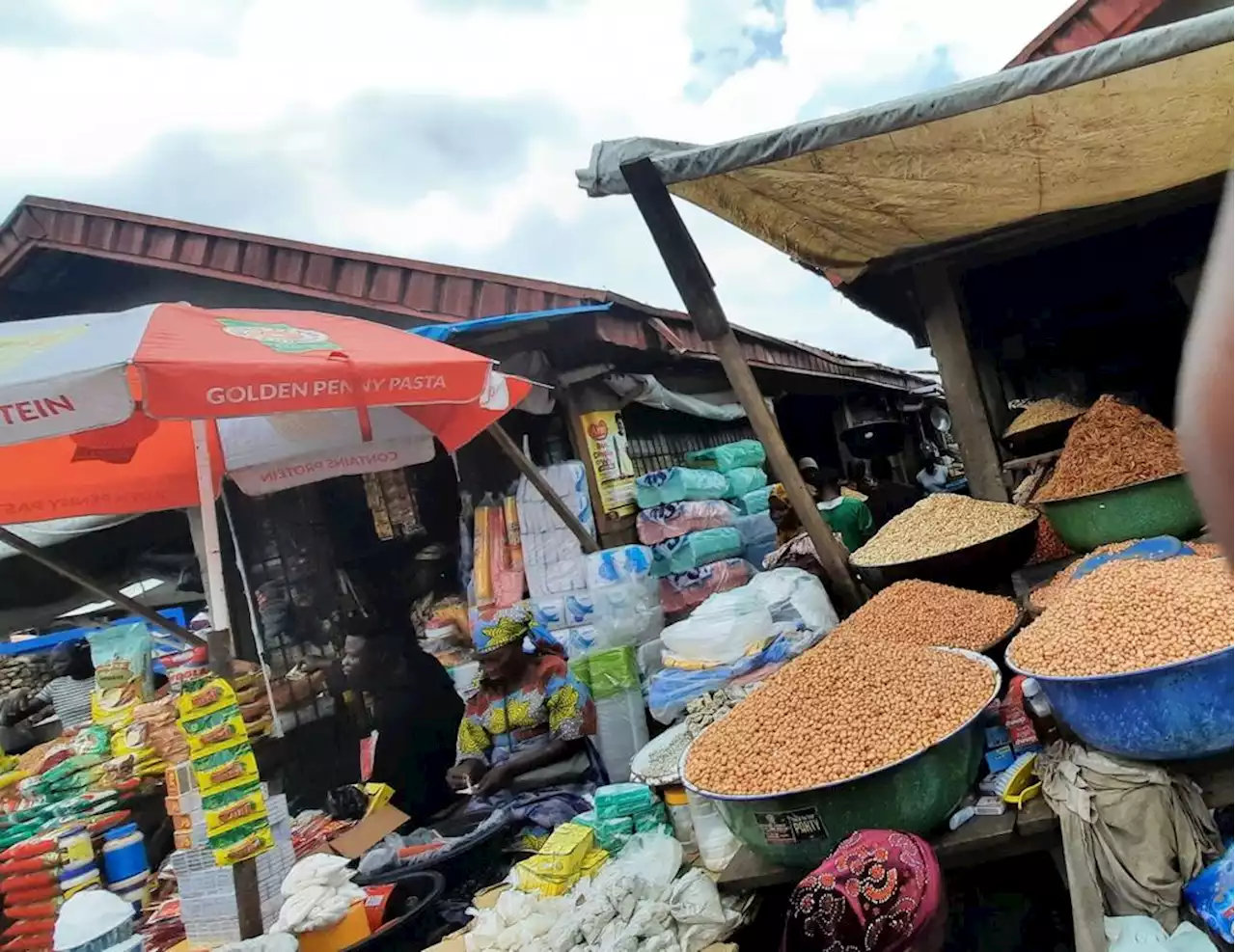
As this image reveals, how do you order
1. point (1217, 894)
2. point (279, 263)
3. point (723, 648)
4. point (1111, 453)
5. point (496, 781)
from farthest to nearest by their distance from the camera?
1. point (279, 263)
2. point (496, 781)
3. point (1111, 453)
4. point (723, 648)
5. point (1217, 894)

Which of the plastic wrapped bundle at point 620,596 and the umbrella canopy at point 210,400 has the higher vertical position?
the umbrella canopy at point 210,400

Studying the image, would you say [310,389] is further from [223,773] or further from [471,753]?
[471,753]

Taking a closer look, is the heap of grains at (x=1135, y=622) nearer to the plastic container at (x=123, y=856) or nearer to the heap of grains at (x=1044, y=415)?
the heap of grains at (x=1044, y=415)

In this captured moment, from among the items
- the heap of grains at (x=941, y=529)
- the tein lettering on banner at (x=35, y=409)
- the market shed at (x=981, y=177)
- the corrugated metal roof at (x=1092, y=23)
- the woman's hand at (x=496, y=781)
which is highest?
the corrugated metal roof at (x=1092, y=23)

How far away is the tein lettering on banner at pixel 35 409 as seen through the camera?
103 inches

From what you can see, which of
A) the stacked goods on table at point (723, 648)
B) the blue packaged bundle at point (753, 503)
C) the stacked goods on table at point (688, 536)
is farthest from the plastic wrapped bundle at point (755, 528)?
the stacked goods on table at point (723, 648)

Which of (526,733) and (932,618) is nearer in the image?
(932,618)

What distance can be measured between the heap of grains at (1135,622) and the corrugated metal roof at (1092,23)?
8.95 feet

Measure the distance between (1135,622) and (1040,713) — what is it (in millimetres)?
608

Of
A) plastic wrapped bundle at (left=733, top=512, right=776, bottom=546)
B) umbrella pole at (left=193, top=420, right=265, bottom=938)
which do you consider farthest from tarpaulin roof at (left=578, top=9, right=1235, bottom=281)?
plastic wrapped bundle at (left=733, top=512, right=776, bottom=546)

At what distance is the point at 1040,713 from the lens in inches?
116

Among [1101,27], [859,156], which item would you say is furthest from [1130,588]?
[1101,27]

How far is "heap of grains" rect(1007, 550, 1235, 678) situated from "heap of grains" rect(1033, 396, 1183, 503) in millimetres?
1207

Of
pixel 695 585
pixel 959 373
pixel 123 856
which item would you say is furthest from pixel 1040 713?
pixel 123 856
